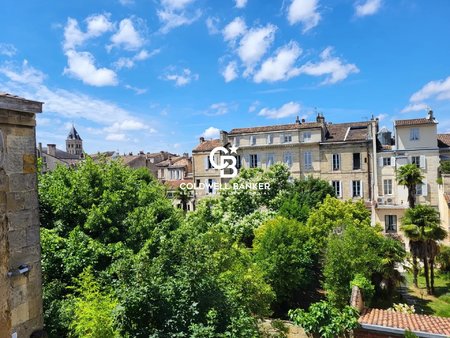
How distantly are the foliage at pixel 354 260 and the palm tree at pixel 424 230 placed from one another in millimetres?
2368

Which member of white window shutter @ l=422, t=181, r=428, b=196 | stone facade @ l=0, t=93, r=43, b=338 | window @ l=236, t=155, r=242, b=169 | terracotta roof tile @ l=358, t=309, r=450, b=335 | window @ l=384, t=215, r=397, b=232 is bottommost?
terracotta roof tile @ l=358, t=309, r=450, b=335

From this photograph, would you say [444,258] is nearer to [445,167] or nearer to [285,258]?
[445,167]

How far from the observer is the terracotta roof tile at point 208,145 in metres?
39.4

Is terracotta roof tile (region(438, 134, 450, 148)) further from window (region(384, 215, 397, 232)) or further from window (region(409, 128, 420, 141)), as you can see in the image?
window (region(384, 215, 397, 232))

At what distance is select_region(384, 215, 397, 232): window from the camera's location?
2930cm

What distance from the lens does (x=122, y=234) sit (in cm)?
1272

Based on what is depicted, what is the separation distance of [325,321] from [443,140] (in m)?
29.6

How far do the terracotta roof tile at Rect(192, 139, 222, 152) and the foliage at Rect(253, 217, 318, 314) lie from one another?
20.7 meters

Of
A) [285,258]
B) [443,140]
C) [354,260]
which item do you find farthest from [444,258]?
[443,140]

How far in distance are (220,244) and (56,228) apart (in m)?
6.02

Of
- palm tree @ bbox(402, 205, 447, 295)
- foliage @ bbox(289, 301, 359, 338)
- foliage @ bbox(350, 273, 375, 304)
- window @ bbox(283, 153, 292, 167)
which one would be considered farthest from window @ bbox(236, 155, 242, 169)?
foliage @ bbox(289, 301, 359, 338)

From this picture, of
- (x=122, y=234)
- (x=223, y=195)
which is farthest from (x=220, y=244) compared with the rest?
(x=223, y=195)

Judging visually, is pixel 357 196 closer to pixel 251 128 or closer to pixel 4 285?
pixel 251 128

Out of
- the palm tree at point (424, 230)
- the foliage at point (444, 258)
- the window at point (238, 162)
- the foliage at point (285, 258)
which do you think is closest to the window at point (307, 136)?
the window at point (238, 162)
